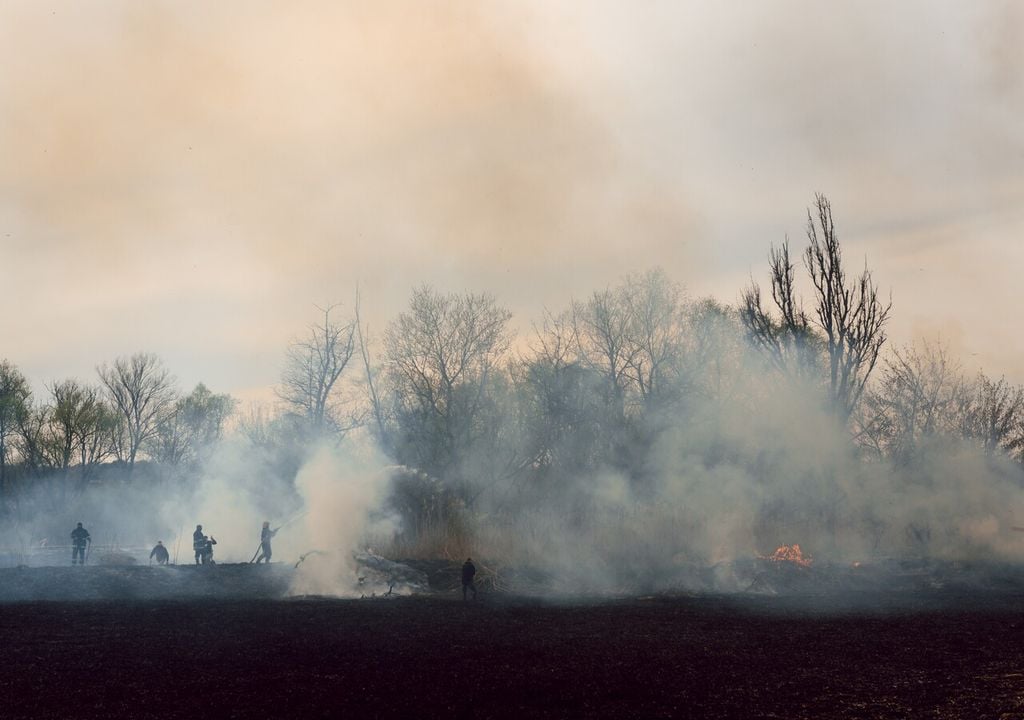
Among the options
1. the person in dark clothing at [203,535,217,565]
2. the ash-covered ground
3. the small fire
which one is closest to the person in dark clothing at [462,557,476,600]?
the ash-covered ground

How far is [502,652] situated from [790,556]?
822 inches

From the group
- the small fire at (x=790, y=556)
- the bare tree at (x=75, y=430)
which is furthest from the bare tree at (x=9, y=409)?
the small fire at (x=790, y=556)

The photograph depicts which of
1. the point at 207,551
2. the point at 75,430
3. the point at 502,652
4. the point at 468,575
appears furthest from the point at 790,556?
the point at 75,430

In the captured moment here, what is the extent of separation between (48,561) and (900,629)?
131 ft

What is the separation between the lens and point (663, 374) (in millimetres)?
49656

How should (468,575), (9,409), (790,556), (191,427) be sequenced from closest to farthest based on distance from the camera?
(468,575) < (790,556) < (9,409) < (191,427)

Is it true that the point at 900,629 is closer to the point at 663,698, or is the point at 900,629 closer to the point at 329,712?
the point at 663,698

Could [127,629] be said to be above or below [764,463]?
below

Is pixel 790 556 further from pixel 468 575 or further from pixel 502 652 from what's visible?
pixel 502 652

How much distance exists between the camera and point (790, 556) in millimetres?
35844

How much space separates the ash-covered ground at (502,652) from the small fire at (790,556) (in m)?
2.14

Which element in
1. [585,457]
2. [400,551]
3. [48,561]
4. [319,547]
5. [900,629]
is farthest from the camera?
[585,457]

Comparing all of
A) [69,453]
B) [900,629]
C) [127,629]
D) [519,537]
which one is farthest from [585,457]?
[69,453]

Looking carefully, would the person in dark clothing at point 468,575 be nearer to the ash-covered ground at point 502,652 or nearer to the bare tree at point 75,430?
the ash-covered ground at point 502,652
